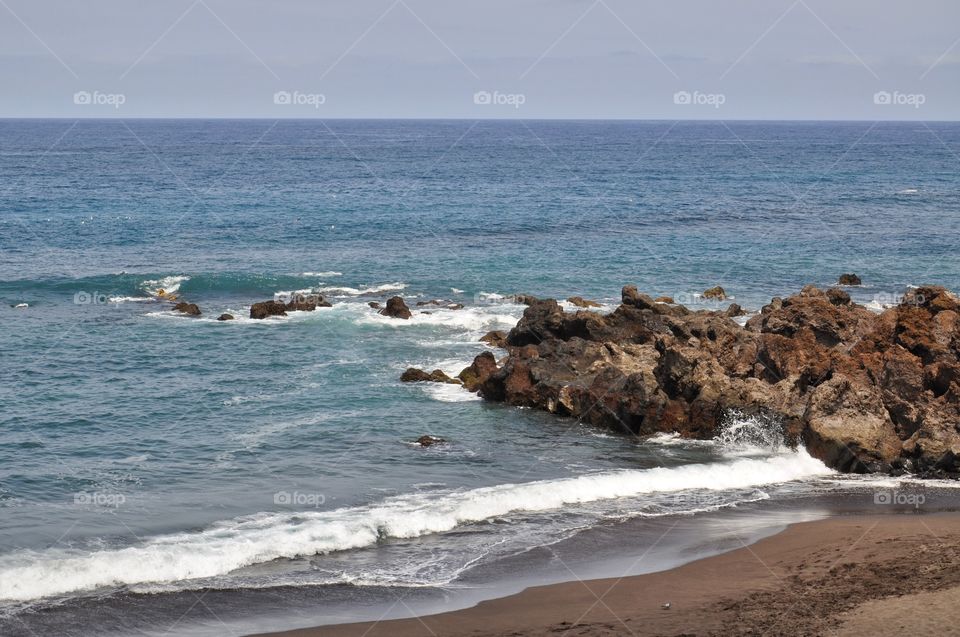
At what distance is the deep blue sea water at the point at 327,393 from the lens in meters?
21.3

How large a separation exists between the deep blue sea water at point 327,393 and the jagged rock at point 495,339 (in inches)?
29.6

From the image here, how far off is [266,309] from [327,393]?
1181cm

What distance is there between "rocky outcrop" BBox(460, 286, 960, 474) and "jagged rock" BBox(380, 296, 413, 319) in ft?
25.5

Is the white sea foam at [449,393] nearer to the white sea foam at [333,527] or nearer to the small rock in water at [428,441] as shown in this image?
the small rock in water at [428,441]

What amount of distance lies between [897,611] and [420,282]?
37.2 m

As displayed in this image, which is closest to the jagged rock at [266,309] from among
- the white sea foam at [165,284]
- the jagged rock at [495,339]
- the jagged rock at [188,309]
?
the jagged rock at [188,309]

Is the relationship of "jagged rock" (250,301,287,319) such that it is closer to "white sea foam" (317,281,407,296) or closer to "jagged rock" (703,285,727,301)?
"white sea foam" (317,281,407,296)

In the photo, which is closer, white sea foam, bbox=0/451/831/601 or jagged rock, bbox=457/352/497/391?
white sea foam, bbox=0/451/831/601

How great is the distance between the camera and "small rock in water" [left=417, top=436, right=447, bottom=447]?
94.2 feet

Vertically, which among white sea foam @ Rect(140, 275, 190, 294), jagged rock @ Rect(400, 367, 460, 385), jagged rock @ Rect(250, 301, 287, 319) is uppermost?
white sea foam @ Rect(140, 275, 190, 294)

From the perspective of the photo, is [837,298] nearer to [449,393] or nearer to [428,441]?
[449,393]

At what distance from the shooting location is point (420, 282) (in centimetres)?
5222

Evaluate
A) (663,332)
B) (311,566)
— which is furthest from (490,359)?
(311,566)

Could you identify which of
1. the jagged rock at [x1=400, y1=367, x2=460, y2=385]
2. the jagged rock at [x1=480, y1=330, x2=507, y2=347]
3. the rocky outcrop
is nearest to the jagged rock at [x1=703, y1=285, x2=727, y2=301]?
the rocky outcrop
